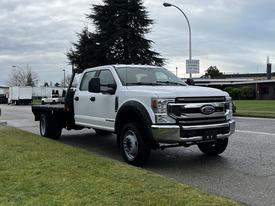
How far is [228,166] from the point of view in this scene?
355 inches

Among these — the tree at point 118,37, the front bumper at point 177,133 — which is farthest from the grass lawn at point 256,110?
the tree at point 118,37

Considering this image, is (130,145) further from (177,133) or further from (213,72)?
(213,72)

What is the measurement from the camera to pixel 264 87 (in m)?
70.5

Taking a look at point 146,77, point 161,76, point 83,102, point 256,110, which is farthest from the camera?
point 256,110

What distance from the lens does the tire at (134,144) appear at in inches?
350

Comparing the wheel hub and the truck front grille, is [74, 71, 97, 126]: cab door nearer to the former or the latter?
the wheel hub

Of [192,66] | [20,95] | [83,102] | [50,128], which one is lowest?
[20,95]

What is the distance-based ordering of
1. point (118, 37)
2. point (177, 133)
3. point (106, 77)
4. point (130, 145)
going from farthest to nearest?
1. point (118, 37)
2. point (106, 77)
3. point (130, 145)
4. point (177, 133)

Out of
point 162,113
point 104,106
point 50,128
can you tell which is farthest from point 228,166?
point 50,128

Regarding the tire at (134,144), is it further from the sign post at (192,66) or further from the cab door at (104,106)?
the sign post at (192,66)

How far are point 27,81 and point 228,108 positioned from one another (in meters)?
117

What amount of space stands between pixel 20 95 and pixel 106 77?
200 ft

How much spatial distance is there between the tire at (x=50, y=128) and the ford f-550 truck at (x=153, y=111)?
2.61 metres

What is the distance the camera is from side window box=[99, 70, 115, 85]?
414 inches
